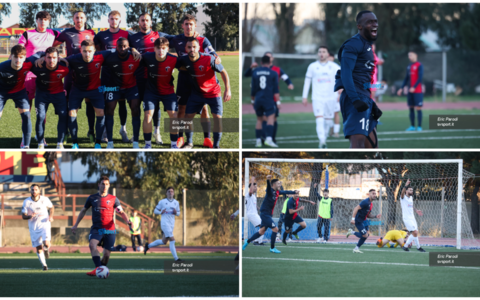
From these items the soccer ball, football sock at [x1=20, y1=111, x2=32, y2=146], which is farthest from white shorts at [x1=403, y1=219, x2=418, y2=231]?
football sock at [x1=20, y1=111, x2=32, y2=146]

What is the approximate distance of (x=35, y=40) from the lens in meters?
6.86

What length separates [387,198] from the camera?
33.6ft

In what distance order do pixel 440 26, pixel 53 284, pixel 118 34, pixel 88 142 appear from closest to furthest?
pixel 53 284
pixel 118 34
pixel 88 142
pixel 440 26

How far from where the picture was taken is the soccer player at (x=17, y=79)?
646 cm

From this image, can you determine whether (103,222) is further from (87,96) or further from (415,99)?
(415,99)

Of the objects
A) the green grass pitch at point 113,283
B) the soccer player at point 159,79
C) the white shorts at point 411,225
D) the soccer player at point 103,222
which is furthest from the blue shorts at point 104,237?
the white shorts at point 411,225

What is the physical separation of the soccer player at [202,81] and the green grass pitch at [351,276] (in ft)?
7.48

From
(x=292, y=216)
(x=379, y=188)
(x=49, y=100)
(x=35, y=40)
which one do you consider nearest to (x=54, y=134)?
(x=49, y=100)

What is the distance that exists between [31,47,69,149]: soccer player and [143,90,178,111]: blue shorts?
1101 millimetres

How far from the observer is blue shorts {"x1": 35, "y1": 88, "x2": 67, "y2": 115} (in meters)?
6.59

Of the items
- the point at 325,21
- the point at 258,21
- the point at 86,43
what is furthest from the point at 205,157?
the point at 325,21

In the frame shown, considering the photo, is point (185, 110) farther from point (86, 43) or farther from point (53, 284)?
point (53, 284)

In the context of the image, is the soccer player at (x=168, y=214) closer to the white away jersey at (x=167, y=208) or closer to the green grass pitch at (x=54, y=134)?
the white away jersey at (x=167, y=208)

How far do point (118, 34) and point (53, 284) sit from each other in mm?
3452
